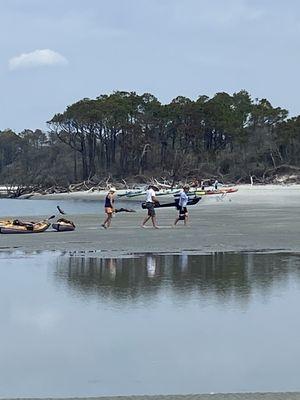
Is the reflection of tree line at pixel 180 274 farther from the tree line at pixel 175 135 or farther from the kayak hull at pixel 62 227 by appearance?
the tree line at pixel 175 135

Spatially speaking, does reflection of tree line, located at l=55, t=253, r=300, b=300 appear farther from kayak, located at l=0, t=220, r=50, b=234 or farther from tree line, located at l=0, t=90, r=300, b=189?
tree line, located at l=0, t=90, r=300, b=189

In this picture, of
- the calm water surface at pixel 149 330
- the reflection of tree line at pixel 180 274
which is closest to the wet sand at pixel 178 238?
the reflection of tree line at pixel 180 274

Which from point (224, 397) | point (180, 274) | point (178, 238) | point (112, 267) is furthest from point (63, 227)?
point (224, 397)

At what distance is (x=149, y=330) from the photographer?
8.45 meters

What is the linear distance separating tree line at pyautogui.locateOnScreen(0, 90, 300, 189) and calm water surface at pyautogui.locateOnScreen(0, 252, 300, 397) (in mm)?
65281

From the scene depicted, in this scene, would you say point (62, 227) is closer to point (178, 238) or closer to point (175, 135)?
point (178, 238)

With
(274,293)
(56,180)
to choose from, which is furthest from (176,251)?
(56,180)

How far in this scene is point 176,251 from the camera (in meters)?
17.6

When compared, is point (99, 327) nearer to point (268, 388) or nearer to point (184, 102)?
point (268, 388)

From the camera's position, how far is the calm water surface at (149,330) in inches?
257

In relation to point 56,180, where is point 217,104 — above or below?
above

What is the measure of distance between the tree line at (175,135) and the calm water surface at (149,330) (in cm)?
6528

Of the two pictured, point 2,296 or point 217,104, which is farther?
point 217,104

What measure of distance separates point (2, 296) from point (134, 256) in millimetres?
5859
